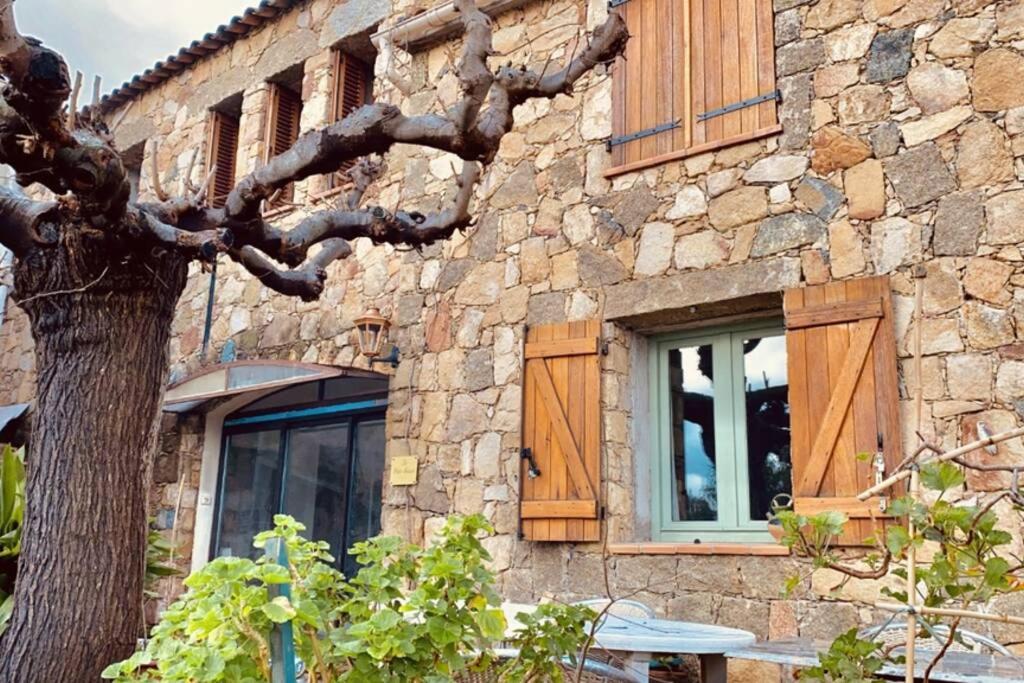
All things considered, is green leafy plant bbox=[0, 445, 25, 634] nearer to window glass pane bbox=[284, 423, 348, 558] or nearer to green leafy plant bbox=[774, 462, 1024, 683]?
window glass pane bbox=[284, 423, 348, 558]

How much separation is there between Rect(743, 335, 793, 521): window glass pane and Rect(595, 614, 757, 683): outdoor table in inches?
62.9

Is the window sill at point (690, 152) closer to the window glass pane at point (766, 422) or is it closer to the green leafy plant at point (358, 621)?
the window glass pane at point (766, 422)

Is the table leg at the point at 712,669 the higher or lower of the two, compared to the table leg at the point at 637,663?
lower

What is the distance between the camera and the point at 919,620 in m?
1.60

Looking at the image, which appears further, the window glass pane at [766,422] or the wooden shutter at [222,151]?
the wooden shutter at [222,151]

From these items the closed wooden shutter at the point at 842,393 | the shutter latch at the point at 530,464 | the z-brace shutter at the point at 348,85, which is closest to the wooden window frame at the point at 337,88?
the z-brace shutter at the point at 348,85

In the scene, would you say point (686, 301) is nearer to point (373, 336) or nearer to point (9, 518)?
point (373, 336)

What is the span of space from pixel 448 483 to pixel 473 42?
281 centimetres

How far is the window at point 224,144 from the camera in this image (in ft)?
26.4

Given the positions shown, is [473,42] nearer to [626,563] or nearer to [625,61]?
[625,61]

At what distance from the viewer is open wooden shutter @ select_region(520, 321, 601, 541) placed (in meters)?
4.81

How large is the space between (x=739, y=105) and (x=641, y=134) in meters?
0.58

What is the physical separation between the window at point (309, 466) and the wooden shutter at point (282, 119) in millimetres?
2054

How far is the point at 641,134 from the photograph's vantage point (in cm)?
523
